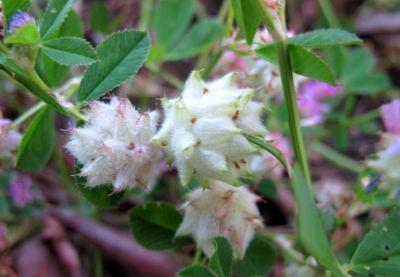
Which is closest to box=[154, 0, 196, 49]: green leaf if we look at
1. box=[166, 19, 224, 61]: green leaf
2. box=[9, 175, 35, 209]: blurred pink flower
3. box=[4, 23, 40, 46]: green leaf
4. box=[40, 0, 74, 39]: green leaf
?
box=[166, 19, 224, 61]: green leaf

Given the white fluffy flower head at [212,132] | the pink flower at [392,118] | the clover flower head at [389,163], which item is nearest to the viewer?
the white fluffy flower head at [212,132]

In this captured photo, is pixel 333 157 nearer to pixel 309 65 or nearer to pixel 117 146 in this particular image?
pixel 309 65

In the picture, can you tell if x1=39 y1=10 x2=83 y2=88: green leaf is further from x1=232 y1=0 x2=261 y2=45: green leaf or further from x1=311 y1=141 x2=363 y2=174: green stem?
x1=311 y1=141 x2=363 y2=174: green stem

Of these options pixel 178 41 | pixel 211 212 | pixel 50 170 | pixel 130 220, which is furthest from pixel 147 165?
pixel 50 170

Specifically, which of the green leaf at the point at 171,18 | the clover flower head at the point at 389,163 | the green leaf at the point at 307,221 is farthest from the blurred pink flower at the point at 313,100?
the green leaf at the point at 307,221

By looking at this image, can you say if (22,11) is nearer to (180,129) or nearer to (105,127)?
(105,127)

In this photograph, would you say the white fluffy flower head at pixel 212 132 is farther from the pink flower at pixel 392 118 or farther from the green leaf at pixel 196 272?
the pink flower at pixel 392 118

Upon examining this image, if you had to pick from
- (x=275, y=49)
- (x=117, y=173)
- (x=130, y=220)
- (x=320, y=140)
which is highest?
(x=275, y=49)
